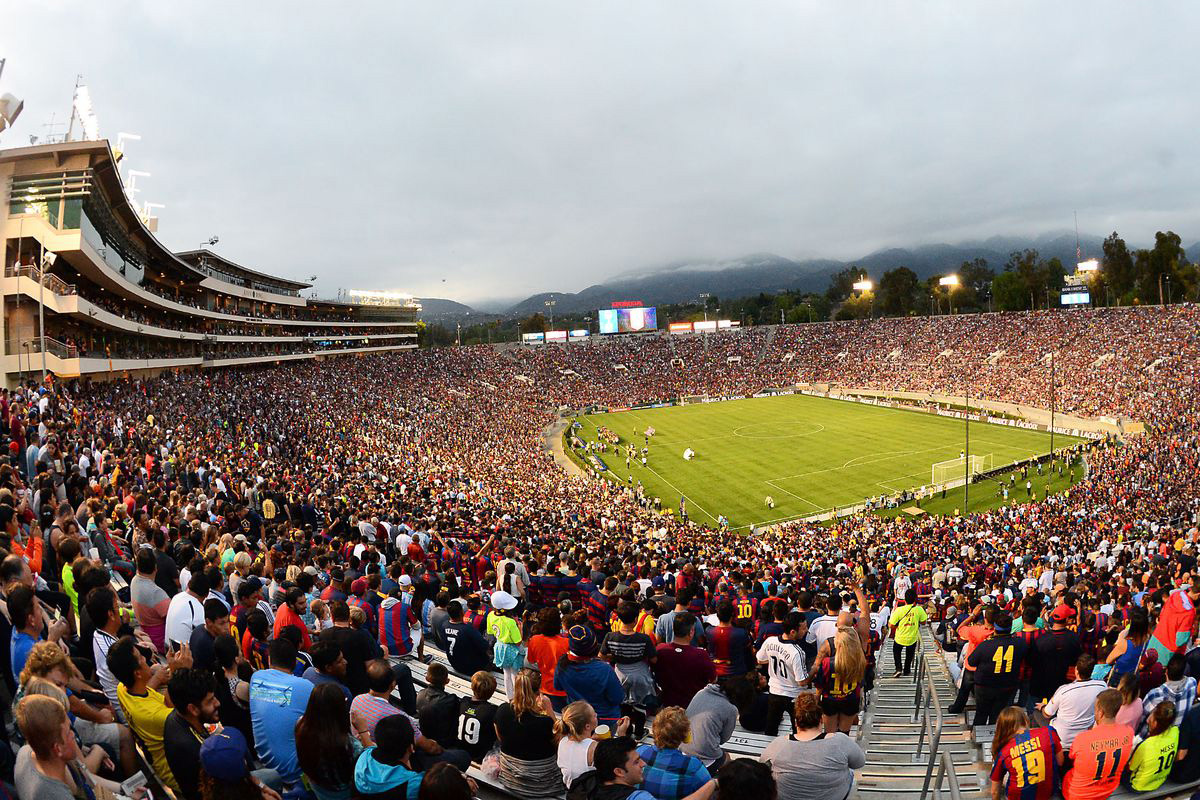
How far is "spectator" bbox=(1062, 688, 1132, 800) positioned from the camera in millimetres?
5207

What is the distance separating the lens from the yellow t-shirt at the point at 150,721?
15.5 ft

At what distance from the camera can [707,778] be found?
4.24 meters

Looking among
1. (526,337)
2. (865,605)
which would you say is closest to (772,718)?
(865,605)

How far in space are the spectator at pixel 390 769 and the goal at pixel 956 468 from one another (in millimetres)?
42406

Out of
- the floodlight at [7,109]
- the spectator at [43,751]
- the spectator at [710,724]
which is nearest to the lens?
the spectator at [43,751]

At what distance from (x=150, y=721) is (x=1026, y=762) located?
634cm

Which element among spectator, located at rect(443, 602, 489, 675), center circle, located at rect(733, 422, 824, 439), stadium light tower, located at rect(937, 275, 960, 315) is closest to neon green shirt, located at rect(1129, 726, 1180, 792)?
spectator, located at rect(443, 602, 489, 675)

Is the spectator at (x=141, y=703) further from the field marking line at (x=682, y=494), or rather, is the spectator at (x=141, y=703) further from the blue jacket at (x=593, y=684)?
the field marking line at (x=682, y=494)

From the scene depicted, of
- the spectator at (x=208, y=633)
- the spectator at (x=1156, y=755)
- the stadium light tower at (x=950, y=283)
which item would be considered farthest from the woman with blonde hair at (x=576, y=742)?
the stadium light tower at (x=950, y=283)

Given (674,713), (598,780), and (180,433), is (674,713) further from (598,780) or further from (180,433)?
(180,433)

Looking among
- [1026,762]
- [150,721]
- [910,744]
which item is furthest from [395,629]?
[1026,762]

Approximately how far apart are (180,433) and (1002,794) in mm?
28111

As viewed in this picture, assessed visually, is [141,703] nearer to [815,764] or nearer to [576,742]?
[576,742]

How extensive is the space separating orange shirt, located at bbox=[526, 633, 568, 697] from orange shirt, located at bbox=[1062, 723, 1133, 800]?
13.6ft
